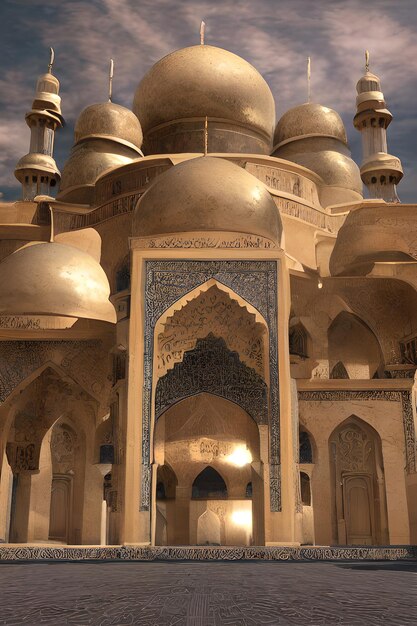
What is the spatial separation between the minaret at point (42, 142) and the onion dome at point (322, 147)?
5732 millimetres

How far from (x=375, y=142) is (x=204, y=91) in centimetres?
491

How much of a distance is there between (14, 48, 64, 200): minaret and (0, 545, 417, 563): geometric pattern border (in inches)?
490

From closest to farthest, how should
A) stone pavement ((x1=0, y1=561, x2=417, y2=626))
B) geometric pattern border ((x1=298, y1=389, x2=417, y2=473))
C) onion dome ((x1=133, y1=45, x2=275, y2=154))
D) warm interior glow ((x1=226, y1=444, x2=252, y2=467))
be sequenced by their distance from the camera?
1. stone pavement ((x1=0, y1=561, x2=417, y2=626))
2. geometric pattern border ((x1=298, y1=389, x2=417, y2=473))
3. warm interior glow ((x1=226, y1=444, x2=252, y2=467))
4. onion dome ((x1=133, y1=45, x2=275, y2=154))

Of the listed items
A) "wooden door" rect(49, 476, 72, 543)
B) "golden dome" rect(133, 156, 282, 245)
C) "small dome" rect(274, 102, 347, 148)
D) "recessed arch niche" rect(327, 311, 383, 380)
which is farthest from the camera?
"small dome" rect(274, 102, 347, 148)

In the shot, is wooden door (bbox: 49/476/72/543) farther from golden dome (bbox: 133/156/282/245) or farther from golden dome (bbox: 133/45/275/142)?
golden dome (bbox: 133/45/275/142)

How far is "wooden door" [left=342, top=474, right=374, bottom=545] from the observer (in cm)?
1267

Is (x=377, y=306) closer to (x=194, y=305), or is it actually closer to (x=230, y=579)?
(x=194, y=305)

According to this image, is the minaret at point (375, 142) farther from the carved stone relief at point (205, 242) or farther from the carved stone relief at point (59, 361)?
A: the carved stone relief at point (59, 361)

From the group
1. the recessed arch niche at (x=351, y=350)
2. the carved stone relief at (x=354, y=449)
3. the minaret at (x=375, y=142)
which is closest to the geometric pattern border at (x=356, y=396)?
the carved stone relief at (x=354, y=449)

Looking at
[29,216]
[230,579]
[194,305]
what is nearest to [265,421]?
[194,305]

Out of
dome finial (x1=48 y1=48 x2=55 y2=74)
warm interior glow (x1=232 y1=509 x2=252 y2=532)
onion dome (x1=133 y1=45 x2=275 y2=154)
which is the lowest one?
warm interior glow (x1=232 y1=509 x2=252 y2=532)

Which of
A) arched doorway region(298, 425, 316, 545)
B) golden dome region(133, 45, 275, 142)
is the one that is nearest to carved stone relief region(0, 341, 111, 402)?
arched doorway region(298, 425, 316, 545)

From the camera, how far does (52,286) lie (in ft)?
39.8

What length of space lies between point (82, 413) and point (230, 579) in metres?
8.88
